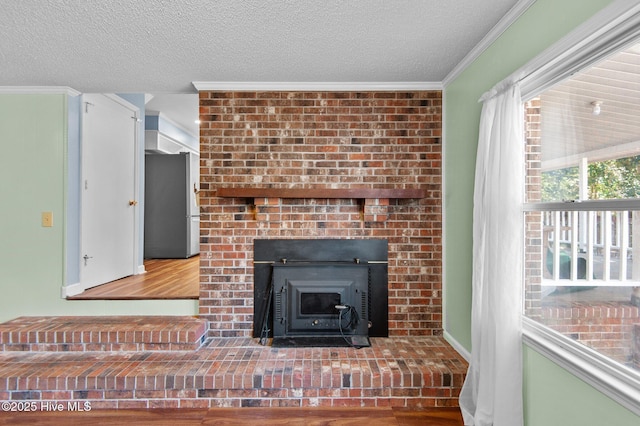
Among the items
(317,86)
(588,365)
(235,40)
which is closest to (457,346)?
(588,365)

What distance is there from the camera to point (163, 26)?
212 cm

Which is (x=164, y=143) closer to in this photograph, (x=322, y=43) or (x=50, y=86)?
(x=50, y=86)

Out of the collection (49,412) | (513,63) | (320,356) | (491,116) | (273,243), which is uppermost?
(513,63)

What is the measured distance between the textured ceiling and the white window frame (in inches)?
18.8

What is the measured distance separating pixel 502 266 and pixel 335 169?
64.4 inches

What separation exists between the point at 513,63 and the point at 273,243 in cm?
219

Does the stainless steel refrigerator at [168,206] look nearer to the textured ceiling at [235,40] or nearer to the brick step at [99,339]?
the textured ceiling at [235,40]

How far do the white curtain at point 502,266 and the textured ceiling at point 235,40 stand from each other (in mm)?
621

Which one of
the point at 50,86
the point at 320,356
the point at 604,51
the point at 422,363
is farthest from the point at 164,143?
the point at 604,51

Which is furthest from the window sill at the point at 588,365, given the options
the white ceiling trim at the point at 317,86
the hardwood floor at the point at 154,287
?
the hardwood floor at the point at 154,287

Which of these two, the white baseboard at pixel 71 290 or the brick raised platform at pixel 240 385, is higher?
the white baseboard at pixel 71 290

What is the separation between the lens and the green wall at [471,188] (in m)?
1.50

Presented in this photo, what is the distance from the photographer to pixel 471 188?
252 centimetres

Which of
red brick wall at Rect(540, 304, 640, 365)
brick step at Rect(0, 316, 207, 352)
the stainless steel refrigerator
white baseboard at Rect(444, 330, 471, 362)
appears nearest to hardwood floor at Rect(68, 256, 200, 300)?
brick step at Rect(0, 316, 207, 352)
